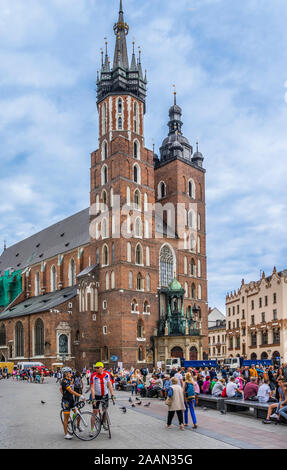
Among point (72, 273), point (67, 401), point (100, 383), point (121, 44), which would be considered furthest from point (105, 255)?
point (67, 401)

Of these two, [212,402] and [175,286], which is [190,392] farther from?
[175,286]

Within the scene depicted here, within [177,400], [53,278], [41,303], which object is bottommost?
[177,400]

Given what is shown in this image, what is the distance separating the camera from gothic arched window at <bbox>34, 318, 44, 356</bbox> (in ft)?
169

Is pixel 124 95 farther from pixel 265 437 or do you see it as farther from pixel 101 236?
pixel 265 437

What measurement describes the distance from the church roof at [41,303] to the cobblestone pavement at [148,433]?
34.8 m

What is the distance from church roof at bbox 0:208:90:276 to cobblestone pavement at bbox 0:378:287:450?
40081 millimetres

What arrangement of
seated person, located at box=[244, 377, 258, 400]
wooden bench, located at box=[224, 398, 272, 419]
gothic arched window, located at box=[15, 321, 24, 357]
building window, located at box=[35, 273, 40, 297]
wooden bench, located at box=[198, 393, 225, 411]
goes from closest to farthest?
wooden bench, located at box=[224, 398, 272, 419] → seated person, located at box=[244, 377, 258, 400] → wooden bench, located at box=[198, 393, 225, 411] → gothic arched window, located at box=[15, 321, 24, 357] → building window, located at box=[35, 273, 40, 297]

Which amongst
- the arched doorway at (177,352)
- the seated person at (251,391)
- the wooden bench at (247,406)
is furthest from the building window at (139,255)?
the seated person at (251,391)

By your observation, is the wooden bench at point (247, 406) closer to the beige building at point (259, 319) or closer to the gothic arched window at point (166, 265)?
the beige building at point (259, 319)

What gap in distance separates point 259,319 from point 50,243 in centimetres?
2838

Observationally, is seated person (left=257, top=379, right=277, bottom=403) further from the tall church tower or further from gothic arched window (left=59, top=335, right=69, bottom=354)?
gothic arched window (left=59, top=335, right=69, bottom=354)

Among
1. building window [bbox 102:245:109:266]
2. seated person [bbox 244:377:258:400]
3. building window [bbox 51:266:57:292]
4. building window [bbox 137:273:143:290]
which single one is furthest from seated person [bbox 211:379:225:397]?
building window [bbox 51:266:57:292]

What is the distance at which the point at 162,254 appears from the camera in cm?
5384

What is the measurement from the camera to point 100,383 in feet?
40.2
